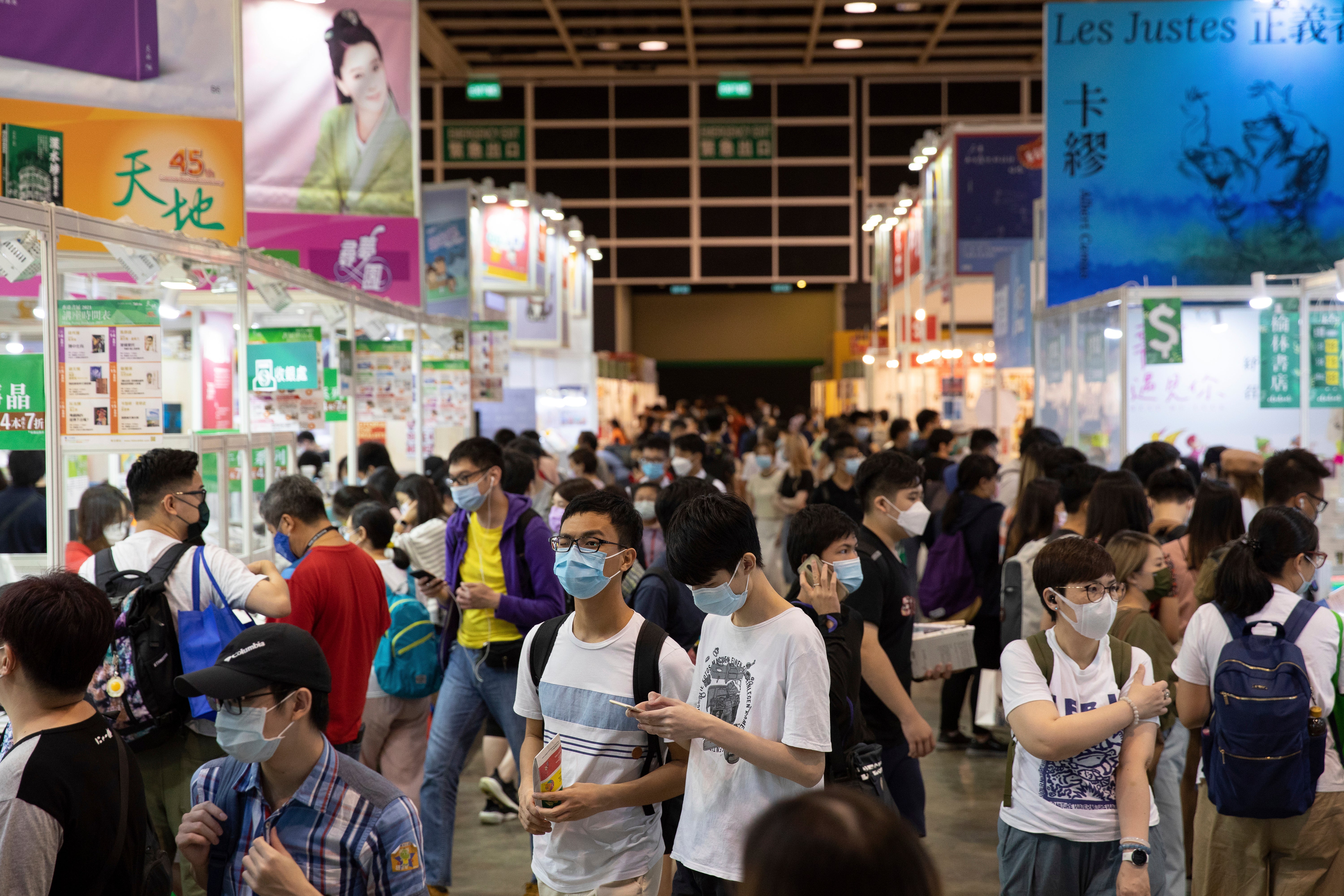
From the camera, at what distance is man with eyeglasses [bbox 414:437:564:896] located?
3.91 meters

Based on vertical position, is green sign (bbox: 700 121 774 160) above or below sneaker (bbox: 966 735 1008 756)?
above

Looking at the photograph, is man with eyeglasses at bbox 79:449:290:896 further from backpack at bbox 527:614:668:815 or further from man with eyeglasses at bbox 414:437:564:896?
backpack at bbox 527:614:668:815

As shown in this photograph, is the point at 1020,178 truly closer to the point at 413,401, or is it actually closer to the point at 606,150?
the point at 413,401

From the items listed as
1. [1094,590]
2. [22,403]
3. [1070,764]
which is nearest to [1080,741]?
[1070,764]

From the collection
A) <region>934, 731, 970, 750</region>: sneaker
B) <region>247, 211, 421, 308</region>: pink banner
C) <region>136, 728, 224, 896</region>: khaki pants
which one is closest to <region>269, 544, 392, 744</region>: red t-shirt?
<region>136, 728, 224, 896</region>: khaki pants

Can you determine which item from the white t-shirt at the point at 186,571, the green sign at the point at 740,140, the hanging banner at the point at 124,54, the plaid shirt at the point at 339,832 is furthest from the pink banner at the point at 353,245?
the green sign at the point at 740,140

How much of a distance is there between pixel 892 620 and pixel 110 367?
2.66m

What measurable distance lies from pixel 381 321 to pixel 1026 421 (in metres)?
5.38

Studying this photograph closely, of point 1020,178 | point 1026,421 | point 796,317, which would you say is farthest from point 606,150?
point 1026,421

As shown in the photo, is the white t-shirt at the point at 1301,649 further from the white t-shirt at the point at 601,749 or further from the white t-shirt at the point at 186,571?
the white t-shirt at the point at 186,571

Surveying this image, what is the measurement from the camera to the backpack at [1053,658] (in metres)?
2.60

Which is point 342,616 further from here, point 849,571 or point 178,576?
point 849,571

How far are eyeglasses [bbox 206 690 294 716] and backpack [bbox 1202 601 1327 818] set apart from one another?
7.76 feet

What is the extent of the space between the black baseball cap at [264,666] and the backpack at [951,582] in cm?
415
